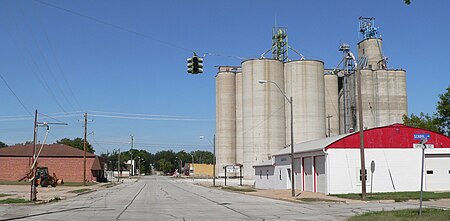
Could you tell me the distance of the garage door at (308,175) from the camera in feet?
141

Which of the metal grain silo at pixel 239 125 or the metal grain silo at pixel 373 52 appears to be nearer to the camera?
the metal grain silo at pixel 373 52

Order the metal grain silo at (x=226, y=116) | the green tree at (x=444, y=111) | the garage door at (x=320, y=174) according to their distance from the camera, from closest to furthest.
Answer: the garage door at (x=320, y=174)
the green tree at (x=444, y=111)
the metal grain silo at (x=226, y=116)

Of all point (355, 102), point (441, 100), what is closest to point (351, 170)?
point (441, 100)

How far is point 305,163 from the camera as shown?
4494 cm

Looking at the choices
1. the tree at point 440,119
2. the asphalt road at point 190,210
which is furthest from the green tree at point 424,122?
the asphalt road at point 190,210

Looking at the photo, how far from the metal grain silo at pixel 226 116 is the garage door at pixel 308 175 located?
5603cm

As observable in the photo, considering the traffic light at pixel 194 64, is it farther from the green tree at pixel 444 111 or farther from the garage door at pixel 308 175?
the green tree at pixel 444 111

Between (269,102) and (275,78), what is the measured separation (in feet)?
15.0

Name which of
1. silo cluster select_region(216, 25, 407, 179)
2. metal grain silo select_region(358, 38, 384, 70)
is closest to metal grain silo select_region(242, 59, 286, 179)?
silo cluster select_region(216, 25, 407, 179)

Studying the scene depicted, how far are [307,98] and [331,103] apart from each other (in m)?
10.3

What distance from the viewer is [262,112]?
286 feet

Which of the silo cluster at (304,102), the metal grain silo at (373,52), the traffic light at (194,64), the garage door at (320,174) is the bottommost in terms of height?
the garage door at (320,174)

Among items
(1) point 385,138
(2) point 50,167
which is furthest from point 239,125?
(1) point 385,138

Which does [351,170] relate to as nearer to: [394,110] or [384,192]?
[384,192]
